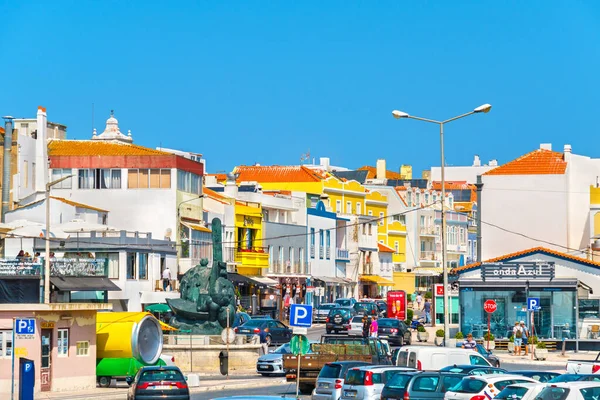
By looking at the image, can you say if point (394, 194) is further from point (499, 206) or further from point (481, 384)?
point (481, 384)

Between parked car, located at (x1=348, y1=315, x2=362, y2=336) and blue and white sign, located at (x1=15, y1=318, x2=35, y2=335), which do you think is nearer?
blue and white sign, located at (x1=15, y1=318, x2=35, y2=335)

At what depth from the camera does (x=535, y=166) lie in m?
80.2

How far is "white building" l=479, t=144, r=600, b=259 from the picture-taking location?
3123 inches

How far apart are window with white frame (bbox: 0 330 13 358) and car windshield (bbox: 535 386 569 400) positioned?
18596mm

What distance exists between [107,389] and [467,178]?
11436 cm

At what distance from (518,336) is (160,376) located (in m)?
28.5

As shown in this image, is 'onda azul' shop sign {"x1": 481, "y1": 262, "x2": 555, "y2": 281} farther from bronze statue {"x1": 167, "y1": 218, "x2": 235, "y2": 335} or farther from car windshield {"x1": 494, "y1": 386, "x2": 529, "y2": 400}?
car windshield {"x1": 494, "y1": 386, "x2": 529, "y2": 400}

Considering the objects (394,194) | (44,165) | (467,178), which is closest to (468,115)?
(44,165)

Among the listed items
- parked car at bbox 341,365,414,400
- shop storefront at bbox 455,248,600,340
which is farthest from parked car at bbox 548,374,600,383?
shop storefront at bbox 455,248,600,340

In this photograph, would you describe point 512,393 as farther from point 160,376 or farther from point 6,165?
point 6,165

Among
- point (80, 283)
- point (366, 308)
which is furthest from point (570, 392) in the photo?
point (366, 308)

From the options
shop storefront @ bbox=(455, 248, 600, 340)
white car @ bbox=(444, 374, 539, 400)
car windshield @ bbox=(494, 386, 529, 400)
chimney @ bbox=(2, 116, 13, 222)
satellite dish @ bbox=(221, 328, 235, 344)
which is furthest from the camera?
chimney @ bbox=(2, 116, 13, 222)

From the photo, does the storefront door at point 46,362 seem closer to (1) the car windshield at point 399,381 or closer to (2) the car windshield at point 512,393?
(1) the car windshield at point 399,381

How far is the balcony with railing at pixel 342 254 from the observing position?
104906 mm
